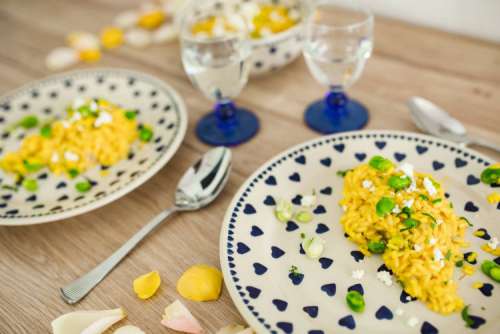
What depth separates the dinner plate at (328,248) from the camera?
707 millimetres

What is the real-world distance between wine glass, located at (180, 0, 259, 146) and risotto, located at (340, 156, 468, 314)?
0.40 metres

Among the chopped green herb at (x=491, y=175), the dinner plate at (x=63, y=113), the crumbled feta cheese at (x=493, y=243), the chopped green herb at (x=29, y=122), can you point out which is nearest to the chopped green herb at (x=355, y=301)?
the crumbled feta cheese at (x=493, y=243)

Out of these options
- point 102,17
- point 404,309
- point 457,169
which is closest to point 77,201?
point 404,309

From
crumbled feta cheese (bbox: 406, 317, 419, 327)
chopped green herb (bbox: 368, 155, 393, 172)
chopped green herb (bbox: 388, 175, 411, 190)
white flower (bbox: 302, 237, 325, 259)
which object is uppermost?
chopped green herb (bbox: 368, 155, 393, 172)

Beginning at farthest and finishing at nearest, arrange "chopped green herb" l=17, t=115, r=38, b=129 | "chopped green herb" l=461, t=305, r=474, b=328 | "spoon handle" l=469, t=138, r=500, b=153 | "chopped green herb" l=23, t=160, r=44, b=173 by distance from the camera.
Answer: "chopped green herb" l=17, t=115, r=38, b=129, "chopped green herb" l=23, t=160, r=44, b=173, "spoon handle" l=469, t=138, r=500, b=153, "chopped green herb" l=461, t=305, r=474, b=328

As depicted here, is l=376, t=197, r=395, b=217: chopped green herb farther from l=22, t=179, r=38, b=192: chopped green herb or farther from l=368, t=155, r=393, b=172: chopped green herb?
l=22, t=179, r=38, b=192: chopped green herb

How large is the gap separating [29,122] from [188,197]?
22.2 inches

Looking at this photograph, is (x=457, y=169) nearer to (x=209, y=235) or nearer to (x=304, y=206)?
(x=304, y=206)

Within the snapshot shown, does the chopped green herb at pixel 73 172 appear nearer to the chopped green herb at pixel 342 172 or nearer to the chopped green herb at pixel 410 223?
the chopped green herb at pixel 342 172

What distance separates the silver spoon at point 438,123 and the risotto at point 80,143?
0.64 m

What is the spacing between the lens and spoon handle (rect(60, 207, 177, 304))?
85 centimetres

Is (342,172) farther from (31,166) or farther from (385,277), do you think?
(31,166)

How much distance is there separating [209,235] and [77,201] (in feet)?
0.95

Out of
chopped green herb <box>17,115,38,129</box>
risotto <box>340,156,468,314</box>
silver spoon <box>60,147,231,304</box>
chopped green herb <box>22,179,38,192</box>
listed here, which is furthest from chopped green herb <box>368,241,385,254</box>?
chopped green herb <box>17,115,38,129</box>
